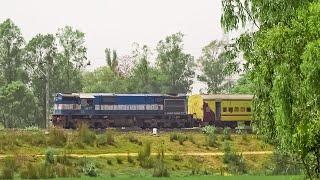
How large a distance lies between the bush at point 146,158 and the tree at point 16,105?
4846 cm

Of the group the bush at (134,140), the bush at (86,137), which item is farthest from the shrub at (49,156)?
the bush at (134,140)

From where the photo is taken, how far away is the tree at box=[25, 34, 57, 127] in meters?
85.0

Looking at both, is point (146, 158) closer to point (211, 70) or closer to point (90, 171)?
point (90, 171)

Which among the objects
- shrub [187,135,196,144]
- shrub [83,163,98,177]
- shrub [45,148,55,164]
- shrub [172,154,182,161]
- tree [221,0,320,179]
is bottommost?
shrub [83,163,98,177]

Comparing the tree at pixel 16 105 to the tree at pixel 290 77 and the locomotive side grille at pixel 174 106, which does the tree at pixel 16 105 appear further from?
the tree at pixel 290 77

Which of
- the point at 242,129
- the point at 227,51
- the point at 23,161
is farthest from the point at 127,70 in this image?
the point at 227,51

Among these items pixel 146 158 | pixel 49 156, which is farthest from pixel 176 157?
pixel 49 156

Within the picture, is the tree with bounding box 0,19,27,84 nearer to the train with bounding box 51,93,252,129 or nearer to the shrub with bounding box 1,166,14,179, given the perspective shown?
the train with bounding box 51,93,252,129

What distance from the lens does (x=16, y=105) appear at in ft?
274

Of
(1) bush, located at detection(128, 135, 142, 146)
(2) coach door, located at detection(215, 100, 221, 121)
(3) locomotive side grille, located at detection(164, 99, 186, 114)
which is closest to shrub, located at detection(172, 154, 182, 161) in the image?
(1) bush, located at detection(128, 135, 142, 146)

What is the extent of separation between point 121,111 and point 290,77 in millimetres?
42994

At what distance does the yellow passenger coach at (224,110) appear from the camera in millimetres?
56953

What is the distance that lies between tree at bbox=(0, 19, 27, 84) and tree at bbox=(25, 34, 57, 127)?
1301mm

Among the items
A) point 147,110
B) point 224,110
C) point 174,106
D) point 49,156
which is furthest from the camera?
point 174,106
